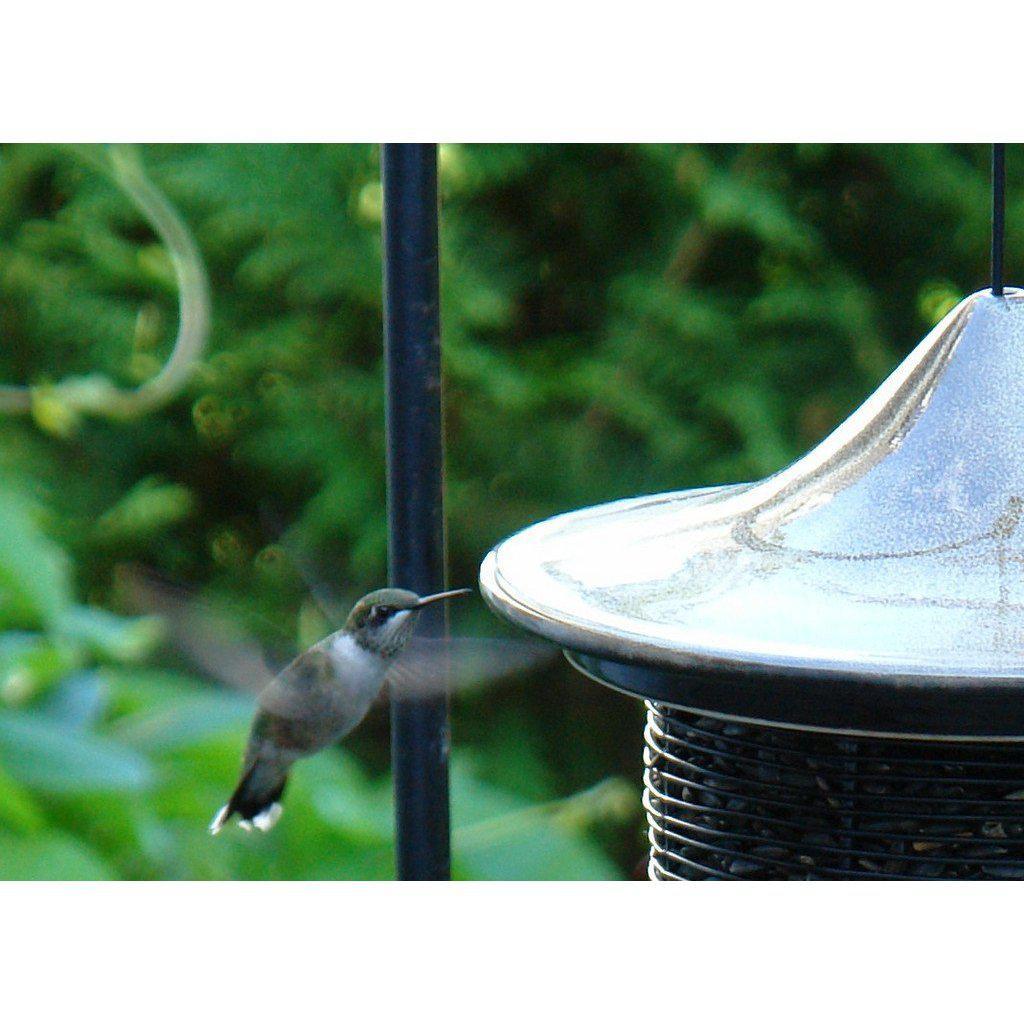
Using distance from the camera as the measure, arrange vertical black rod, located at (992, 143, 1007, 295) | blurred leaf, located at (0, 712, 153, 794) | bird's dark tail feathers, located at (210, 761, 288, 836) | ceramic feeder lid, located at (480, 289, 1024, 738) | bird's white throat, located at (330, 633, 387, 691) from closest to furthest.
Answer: ceramic feeder lid, located at (480, 289, 1024, 738) → vertical black rod, located at (992, 143, 1007, 295) → bird's white throat, located at (330, 633, 387, 691) → bird's dark tail feathers, located at (210, 761, 288, 836) → blurred leaf, located at (0, 712, 153, 794)

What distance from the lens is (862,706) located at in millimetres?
864

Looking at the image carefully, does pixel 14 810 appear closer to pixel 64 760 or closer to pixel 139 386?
pixel 64 760

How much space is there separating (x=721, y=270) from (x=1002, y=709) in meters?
2.57

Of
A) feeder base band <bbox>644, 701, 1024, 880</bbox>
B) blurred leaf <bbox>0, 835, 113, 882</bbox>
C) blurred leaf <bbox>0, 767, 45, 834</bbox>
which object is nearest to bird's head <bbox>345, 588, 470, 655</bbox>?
feeder base band <bbox>644, 701, 1024, 880</bbox>

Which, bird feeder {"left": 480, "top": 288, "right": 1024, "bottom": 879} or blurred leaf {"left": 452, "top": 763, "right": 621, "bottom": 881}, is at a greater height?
bird feeder {"left": 480, "top": 288, "right": 1024, "bottom": 879}

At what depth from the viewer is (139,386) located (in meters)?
3.32

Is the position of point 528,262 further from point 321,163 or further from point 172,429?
point 172,429

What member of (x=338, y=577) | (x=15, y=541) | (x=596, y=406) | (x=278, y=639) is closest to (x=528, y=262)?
(x=596, y=406)

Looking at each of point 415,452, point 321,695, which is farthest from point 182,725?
point 415,452

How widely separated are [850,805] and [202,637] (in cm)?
54

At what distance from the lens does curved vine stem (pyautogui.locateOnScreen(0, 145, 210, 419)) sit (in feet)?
9.15

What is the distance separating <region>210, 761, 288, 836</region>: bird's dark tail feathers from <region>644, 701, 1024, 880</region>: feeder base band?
503 mm

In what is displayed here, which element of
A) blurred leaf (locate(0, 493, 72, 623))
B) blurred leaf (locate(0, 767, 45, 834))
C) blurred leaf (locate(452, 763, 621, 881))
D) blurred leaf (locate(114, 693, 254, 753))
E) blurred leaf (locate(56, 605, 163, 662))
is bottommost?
blurred leaf (locate(452, 763, 621, 881))

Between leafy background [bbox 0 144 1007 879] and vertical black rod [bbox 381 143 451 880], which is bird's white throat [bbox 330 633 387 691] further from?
leafy background [bbox 0 144 1007 879]
